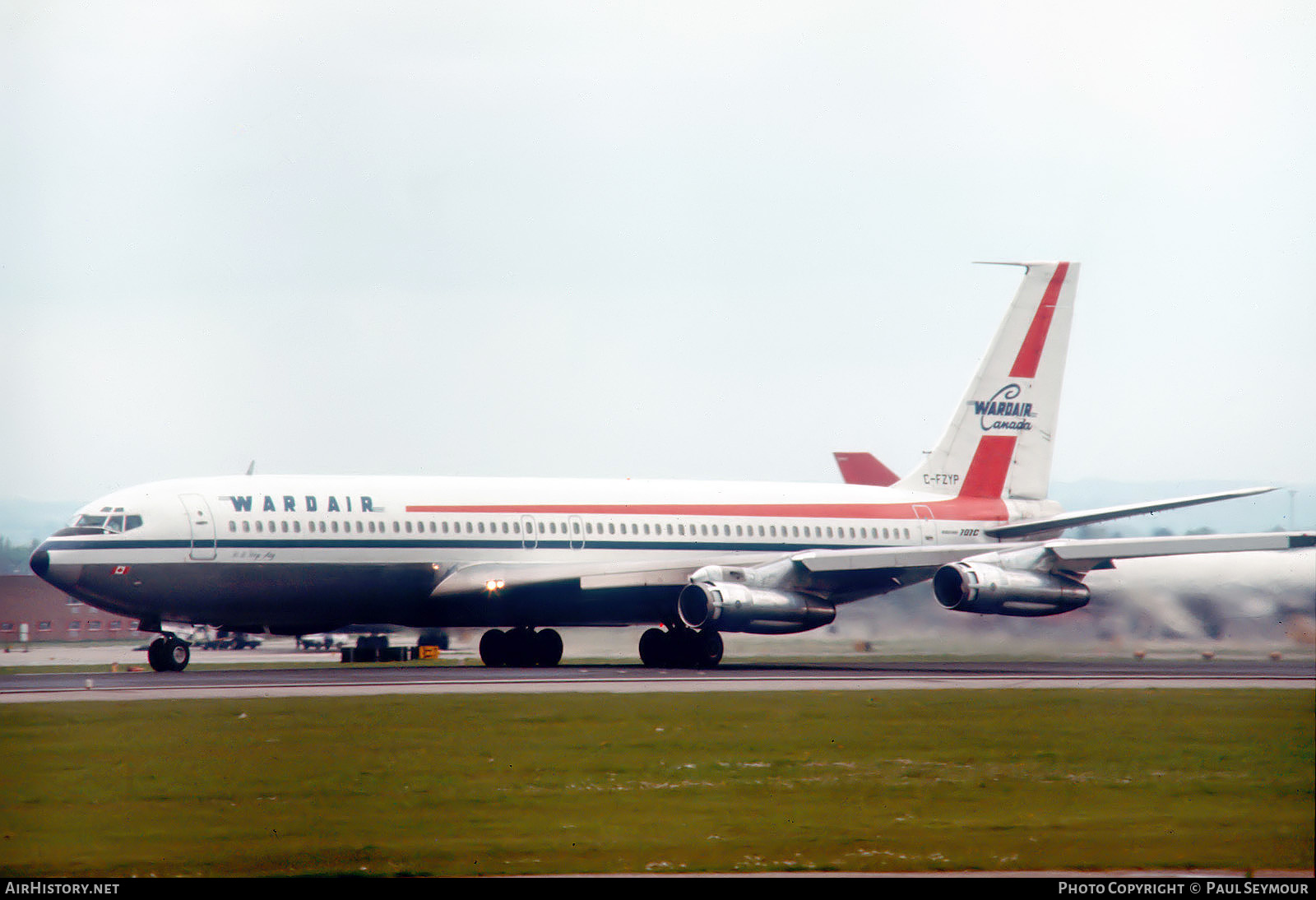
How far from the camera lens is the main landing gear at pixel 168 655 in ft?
131

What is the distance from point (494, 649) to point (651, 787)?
28.7 m

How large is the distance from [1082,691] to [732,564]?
662 inches

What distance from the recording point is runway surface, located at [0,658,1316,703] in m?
31.4

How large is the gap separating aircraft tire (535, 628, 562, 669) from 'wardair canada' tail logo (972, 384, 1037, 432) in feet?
52.6

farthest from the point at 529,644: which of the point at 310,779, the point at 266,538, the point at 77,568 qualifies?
the point at 310,779

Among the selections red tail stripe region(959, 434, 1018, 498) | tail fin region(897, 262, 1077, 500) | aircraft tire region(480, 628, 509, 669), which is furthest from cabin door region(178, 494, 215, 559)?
red tail stripe region(959, 434, 1018, 498)

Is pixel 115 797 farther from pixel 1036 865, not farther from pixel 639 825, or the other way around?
pixel 1036 865

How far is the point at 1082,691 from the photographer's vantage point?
98.4ft

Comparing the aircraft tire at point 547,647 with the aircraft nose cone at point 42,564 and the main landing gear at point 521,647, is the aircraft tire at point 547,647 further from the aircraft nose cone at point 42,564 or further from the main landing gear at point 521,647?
the aircraft nose cone at point 42,564

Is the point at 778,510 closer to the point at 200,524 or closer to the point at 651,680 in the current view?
the point at 651,680

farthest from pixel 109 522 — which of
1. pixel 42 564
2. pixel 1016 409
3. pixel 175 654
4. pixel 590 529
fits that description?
pixel 1016 409

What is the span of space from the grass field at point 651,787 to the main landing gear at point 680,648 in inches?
641

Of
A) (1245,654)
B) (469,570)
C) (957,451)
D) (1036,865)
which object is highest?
(957,451)

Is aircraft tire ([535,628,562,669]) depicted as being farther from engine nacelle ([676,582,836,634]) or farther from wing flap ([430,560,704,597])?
engine nacelle ([676,582,836,634])
